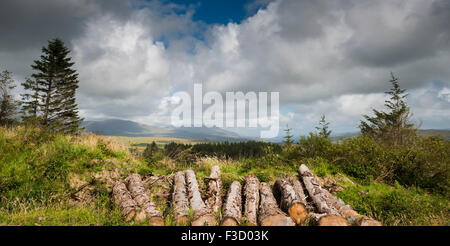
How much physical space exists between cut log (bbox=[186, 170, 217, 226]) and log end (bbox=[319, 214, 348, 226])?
2.63m

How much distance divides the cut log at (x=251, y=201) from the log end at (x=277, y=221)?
1.48 feet

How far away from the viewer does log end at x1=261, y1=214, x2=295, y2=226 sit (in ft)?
15.9

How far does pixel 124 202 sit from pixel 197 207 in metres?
2.33

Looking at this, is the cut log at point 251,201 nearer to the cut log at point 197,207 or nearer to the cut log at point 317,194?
the cut log at point 197,207

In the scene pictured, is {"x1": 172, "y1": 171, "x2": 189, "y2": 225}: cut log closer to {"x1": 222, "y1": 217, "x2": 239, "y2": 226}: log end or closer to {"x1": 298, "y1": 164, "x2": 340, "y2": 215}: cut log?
{"x1": 222, "y1": 217, "x2": 239, "y2": 226}: log end

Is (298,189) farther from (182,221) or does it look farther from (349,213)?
(182,221)

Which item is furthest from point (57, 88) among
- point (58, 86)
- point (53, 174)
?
point (53, 174)

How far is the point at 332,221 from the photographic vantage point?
4.59 meters

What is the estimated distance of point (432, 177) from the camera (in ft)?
28.9

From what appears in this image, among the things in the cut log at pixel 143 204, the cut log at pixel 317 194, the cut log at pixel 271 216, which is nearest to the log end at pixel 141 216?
the cut log at pixel 143 204

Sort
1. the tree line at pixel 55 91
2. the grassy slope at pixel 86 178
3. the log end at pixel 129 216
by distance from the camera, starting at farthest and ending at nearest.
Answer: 1. the tree line at pixel 55 91
2. the grassy slope at pixel 86 178
3. the log end at pixel 129 216

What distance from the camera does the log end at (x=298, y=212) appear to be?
5234 mm
